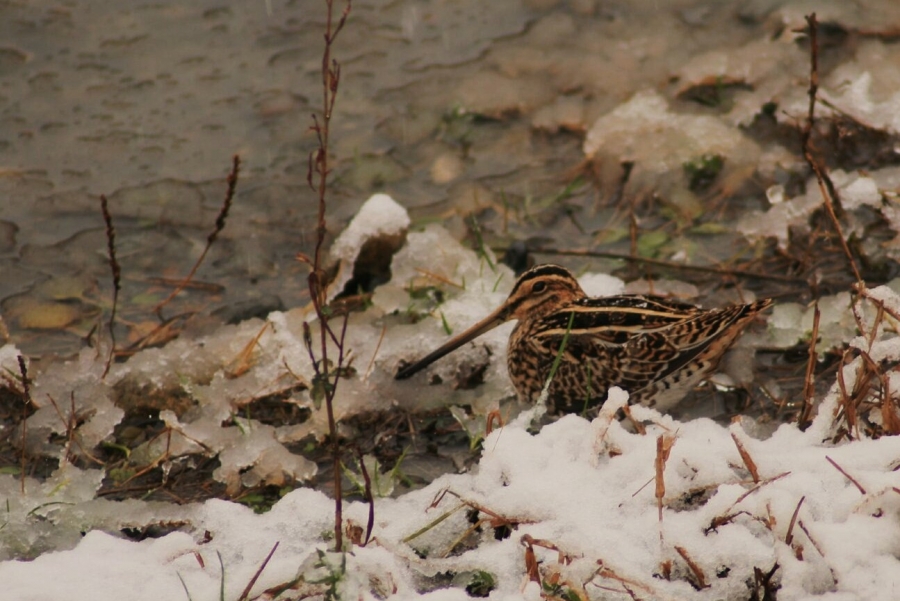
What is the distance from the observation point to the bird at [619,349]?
3.70m

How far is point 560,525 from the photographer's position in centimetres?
274

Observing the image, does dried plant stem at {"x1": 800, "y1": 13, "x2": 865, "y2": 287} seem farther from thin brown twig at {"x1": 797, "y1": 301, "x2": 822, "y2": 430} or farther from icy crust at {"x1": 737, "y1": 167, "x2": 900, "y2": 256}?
thin brown twig at {"x1": 797, "y1": 301, "x2": 822, "y2": 430}

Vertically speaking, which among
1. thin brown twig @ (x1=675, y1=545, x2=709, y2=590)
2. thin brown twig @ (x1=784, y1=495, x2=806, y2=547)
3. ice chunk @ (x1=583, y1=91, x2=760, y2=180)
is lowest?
ice chunk @ (x1=583, y1=91, x2=760, y2=180)

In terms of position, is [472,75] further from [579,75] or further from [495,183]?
[495,183]

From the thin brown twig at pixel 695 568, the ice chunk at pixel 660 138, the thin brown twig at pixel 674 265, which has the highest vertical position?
the thin brown twig at pixel 695 568

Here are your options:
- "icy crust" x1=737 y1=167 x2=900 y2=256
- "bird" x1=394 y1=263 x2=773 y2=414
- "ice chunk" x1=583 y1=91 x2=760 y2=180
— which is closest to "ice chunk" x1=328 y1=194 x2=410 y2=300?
"bird" x1=394 y1=263 x2=773 y2=414

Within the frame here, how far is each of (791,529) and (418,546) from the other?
0.89 m

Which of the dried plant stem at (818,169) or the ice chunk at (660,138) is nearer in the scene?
the dried plant stem at (818,169)

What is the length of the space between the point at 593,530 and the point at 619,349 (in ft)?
3.75

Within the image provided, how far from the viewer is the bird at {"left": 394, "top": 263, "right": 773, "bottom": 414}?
3703mm

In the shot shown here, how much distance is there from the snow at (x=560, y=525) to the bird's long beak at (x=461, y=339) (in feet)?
2.08

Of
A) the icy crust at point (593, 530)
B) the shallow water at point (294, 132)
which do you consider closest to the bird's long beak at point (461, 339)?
the shallow water at point (294, 132)

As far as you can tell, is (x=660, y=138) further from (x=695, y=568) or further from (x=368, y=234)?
(x=695, y=568)

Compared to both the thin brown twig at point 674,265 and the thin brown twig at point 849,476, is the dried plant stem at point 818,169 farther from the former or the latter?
the thin brown twig at point 849,476
